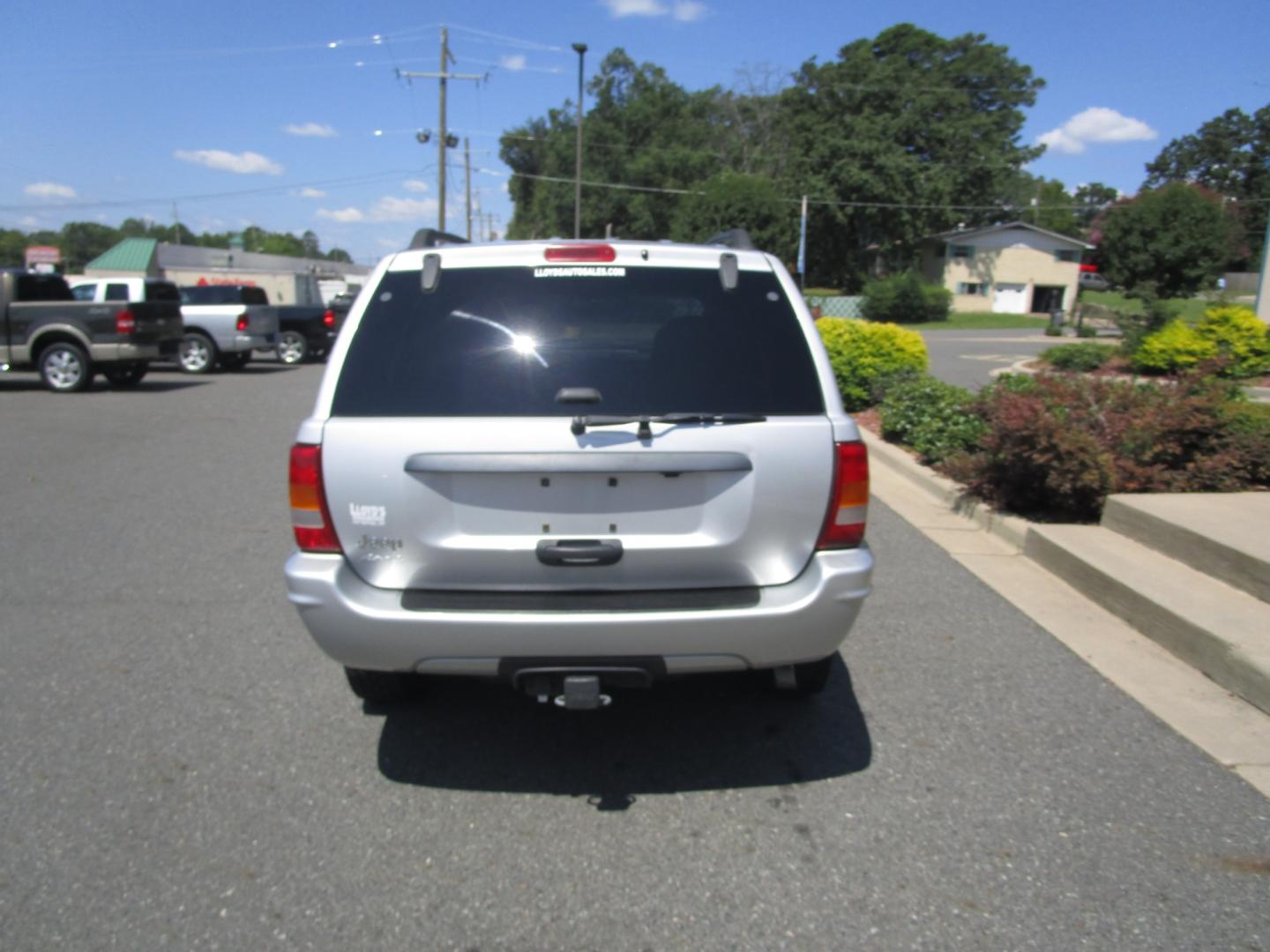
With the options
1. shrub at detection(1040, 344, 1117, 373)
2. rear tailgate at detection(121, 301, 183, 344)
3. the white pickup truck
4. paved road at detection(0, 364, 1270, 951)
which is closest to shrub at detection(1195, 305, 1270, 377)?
shrub at detection(1040, 344, 1117, 373)

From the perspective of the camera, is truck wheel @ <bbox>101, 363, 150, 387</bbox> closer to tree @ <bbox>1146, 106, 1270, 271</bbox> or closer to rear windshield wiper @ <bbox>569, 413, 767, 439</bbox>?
rear windshield wiper @ <bbox>569, 413, 767, 439</bbox>

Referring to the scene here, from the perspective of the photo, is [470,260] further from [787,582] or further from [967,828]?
[967,828]

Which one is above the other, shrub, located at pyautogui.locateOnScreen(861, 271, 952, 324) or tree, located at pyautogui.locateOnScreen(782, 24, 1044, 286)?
tree, located at pyautogui.locateOnScreen(782, 24, 1044, 286)

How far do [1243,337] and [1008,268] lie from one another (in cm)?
4998

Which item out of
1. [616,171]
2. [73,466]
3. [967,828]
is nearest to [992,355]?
[73,466]

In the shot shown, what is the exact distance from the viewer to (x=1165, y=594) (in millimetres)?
4957

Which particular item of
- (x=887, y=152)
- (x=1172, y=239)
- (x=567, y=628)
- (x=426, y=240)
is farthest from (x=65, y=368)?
(x=887, y=152)

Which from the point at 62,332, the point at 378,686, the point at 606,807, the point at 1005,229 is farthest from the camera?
the point at 1005,229

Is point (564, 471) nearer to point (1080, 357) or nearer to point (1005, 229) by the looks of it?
point (1080, 357)

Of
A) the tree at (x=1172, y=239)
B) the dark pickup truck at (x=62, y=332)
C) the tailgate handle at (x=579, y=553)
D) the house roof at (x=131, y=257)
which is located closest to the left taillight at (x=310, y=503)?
the tailgate handle at (x=579, y=553)

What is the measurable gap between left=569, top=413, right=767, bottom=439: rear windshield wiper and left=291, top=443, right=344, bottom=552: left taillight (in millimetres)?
859

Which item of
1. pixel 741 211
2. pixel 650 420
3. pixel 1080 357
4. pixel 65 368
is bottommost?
pixel 65 368

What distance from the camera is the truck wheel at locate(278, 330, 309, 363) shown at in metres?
22.8

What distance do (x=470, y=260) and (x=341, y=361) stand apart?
0.61 metres
